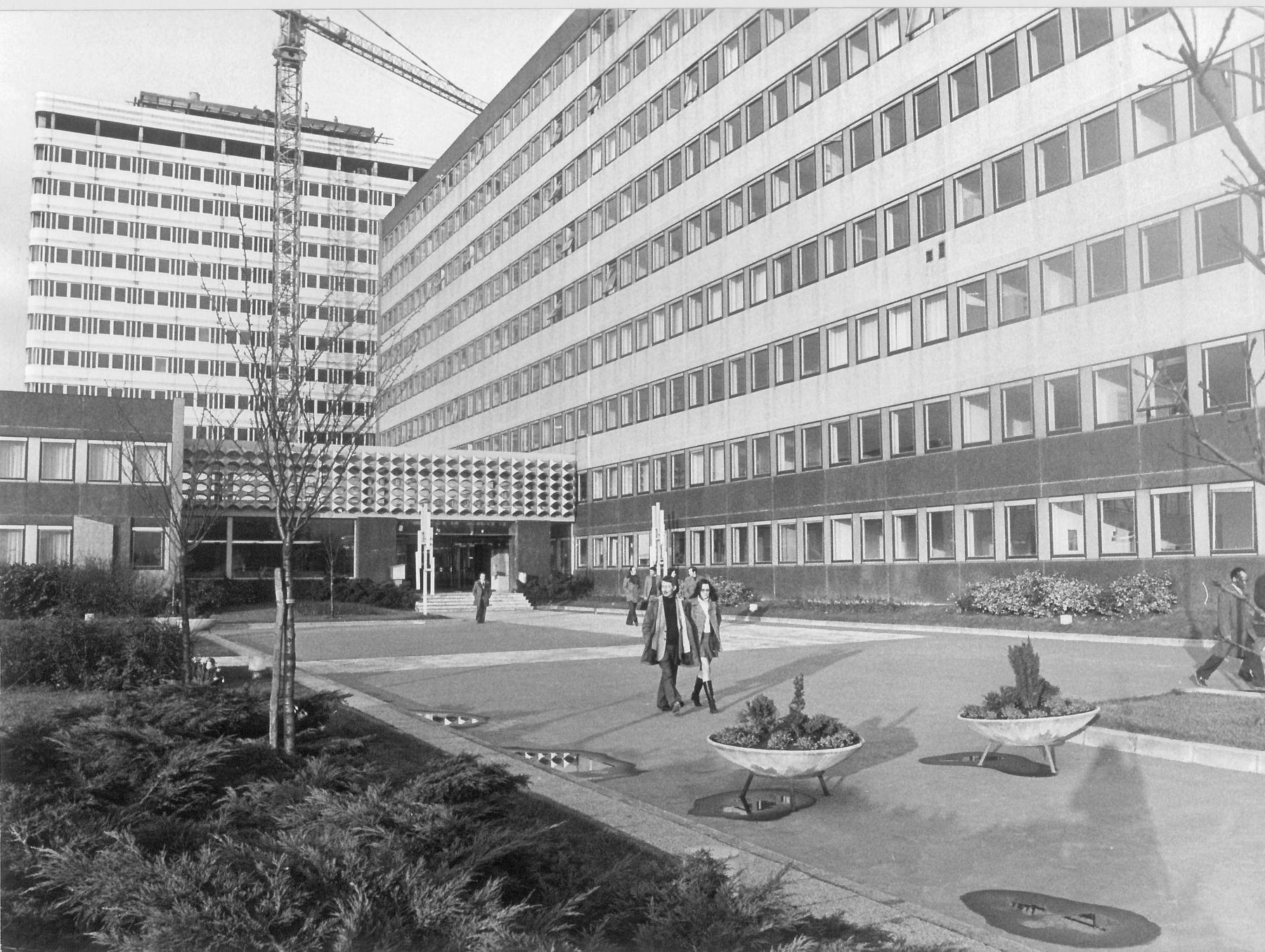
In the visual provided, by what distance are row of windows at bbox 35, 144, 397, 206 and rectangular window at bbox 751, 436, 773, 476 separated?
1919cm

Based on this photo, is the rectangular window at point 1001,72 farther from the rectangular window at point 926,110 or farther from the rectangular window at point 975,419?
the rectangular window at point 975,419

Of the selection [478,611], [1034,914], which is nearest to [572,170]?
[478,611]

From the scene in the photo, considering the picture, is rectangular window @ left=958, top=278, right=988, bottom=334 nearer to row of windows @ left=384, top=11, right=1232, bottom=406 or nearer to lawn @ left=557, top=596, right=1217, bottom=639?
row of windows @ left=384, top=11, right=1232, bottom=406

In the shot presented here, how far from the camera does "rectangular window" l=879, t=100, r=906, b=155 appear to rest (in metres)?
30.1

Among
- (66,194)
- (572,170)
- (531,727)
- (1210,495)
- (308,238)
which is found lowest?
(531,727)

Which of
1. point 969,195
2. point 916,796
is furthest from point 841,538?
point 916,796

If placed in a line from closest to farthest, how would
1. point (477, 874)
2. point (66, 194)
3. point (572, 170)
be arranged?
point (477, 874) → point (66, 194) → point (572, 170)

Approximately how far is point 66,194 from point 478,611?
70.8ft

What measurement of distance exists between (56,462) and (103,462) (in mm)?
5112

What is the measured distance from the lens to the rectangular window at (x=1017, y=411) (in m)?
27.5

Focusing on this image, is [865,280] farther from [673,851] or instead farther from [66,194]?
[673,851]

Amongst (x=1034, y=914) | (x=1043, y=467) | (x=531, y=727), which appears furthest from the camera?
(x=1043, y=467)

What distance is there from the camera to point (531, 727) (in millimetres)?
12461

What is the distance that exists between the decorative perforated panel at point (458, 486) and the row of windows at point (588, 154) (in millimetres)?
7348
